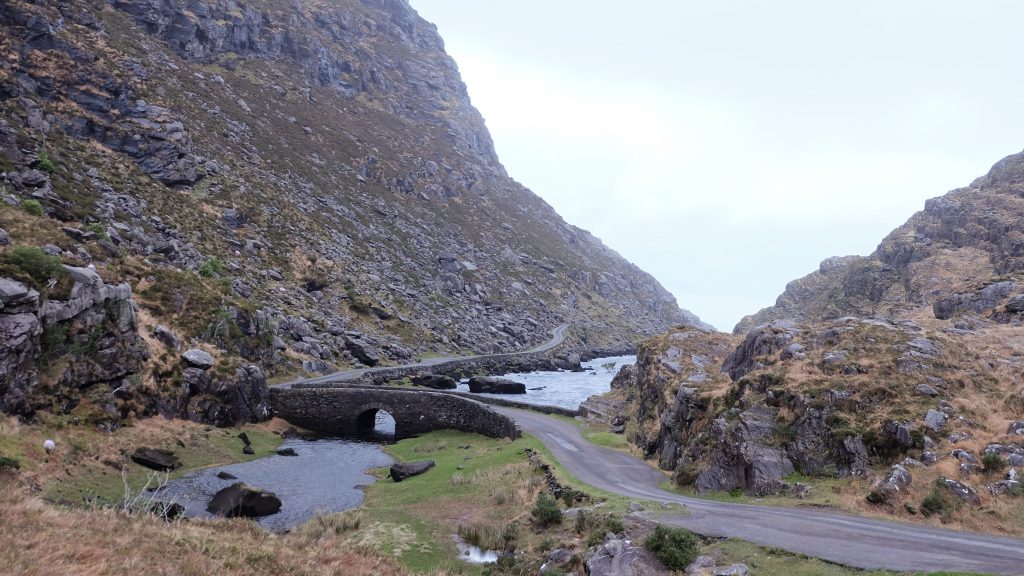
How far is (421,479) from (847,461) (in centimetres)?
2282

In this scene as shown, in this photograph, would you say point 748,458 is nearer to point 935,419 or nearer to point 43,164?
point 935,419

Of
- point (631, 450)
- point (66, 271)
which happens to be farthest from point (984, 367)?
point (66, 271)

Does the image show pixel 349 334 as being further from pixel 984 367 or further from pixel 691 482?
pixel 984 367

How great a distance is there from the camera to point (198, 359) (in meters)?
41.0

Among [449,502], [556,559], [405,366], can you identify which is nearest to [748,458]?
[556,559]

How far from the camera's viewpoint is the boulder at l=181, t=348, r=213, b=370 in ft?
133

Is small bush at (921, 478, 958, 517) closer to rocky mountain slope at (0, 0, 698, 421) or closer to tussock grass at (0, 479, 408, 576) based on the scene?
tussock grass at (0, 479, 408, 576)

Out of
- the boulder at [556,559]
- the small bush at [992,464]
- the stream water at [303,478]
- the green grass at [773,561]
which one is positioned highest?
the small bush at [992,464]

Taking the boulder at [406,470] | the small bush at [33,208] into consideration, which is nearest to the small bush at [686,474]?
the boulder at [406,470]

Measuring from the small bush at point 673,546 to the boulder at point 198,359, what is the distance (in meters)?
37.5

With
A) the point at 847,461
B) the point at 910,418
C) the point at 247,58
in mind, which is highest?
the point at 247,58

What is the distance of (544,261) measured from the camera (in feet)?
534

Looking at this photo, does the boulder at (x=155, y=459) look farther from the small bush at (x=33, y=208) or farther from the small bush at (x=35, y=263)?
the small bush at (x=33, y=208)

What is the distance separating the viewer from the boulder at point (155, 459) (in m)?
31.0
